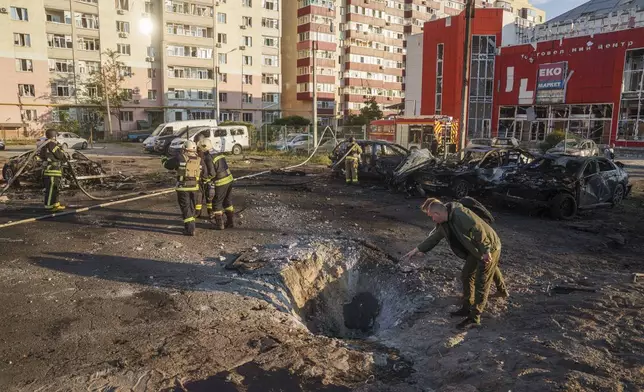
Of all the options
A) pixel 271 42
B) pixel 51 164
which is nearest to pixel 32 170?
pixel 51 164

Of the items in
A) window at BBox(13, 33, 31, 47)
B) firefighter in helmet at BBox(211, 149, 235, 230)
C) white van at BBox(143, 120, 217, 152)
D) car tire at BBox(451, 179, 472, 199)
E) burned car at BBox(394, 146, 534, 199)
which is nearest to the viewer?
firefighter in helmet at BBox(211, 149, 235, 230)

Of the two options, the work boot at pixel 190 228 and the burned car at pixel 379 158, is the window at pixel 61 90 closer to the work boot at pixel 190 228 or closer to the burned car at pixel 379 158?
the burned car at pixel 379 158

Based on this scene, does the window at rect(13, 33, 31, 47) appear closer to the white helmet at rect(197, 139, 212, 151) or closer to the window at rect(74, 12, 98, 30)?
the window at rect(74, 12, 98, 30)

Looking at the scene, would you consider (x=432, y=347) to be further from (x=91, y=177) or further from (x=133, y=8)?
(x=133, y=8)

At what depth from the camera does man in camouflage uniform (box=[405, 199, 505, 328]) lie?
5.00m

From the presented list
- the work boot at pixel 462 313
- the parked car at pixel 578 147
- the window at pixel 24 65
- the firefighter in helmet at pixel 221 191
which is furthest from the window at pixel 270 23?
the work boot at pixel 462 313

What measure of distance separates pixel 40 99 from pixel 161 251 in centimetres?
4860

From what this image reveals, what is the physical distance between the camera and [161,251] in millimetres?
7570

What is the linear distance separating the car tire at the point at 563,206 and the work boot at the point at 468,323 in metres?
6.68

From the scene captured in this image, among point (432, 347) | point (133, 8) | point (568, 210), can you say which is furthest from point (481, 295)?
point (133, 8)

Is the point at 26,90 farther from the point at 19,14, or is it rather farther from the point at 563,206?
the point at 563,206

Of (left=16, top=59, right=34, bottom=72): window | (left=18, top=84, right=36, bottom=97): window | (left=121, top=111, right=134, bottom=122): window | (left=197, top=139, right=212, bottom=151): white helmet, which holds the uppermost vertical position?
(left=16, top=59, right=34, bottom=72): window

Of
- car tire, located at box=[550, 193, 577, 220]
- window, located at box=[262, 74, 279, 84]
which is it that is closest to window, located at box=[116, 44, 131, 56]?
window, located at box=[262, 74, 279, 84]

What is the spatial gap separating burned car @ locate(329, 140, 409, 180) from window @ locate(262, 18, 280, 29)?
47.5 m
